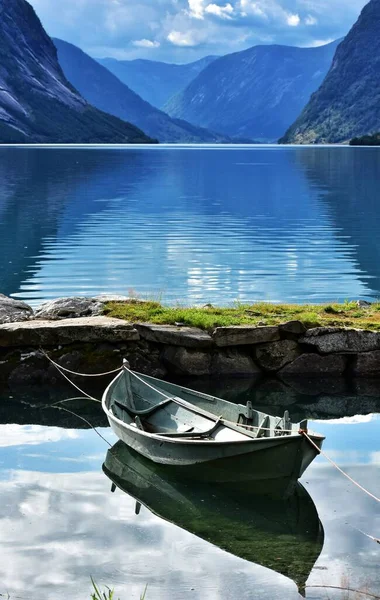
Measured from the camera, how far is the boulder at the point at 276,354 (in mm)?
21703

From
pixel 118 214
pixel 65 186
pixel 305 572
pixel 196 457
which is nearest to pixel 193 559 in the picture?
pixel 305 572

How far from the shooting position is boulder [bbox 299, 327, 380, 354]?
21.6 m

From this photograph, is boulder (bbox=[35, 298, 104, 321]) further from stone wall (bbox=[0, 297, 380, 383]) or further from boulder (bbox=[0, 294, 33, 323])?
stone wall (bbox=[0, 297, 380, 383])

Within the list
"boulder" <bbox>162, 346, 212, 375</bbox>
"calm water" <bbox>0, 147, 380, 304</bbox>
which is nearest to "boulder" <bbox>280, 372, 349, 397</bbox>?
"boulder" <bbox>162, 346, 212, 375</bbox>

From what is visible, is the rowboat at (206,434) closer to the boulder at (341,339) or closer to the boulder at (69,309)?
the boulder at (341,339)

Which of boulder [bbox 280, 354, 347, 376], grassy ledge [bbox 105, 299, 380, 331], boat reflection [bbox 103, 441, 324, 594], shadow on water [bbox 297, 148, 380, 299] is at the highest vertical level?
grassy ledge [bbox 105, 299, 380, 331]

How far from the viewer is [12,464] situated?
51.8 feet

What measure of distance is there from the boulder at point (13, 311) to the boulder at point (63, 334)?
1.22 meters

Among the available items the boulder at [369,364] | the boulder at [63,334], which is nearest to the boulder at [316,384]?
the boulder at [369,364]

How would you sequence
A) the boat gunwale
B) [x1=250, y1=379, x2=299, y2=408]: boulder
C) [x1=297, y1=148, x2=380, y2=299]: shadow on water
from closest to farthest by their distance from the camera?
the boat gunwale, [x1=250, y1=379, x2=299, y2=408]: boulder, [x1=297, y1=148, x2=380, y2=299]: shadow on water

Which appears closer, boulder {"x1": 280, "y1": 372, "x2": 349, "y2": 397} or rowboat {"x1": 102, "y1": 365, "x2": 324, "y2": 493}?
rowboat {"x1": 102, "y1": 365, "x2": 324, "y2": 493}

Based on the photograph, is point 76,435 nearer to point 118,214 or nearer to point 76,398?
point 76,398

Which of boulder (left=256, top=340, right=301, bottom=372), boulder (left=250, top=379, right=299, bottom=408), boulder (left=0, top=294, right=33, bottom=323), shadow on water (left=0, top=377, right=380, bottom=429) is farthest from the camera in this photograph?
boulder (left=0, top=294, right=33, bottom=323)

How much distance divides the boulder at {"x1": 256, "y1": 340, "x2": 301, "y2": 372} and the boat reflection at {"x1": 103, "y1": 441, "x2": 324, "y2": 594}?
635cm
